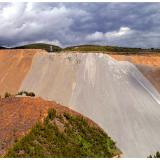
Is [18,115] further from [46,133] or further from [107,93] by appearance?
[107,93]

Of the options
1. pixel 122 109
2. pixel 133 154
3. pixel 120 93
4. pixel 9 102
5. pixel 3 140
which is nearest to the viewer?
pixel 3 140

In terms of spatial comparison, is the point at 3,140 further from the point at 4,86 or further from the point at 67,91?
the point at 4,86

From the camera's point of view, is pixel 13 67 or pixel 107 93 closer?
pixel 107 93

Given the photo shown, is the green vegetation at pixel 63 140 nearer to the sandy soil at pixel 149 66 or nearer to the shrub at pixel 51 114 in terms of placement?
the shrub at pixel 51 114

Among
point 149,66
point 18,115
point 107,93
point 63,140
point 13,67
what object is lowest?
point 63,140

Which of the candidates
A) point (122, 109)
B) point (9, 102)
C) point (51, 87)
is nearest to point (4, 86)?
point (51, 87)

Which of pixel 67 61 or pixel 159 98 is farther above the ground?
pixel 67 61

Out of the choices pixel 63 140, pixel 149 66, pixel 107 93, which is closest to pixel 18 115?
pixel 63 140
